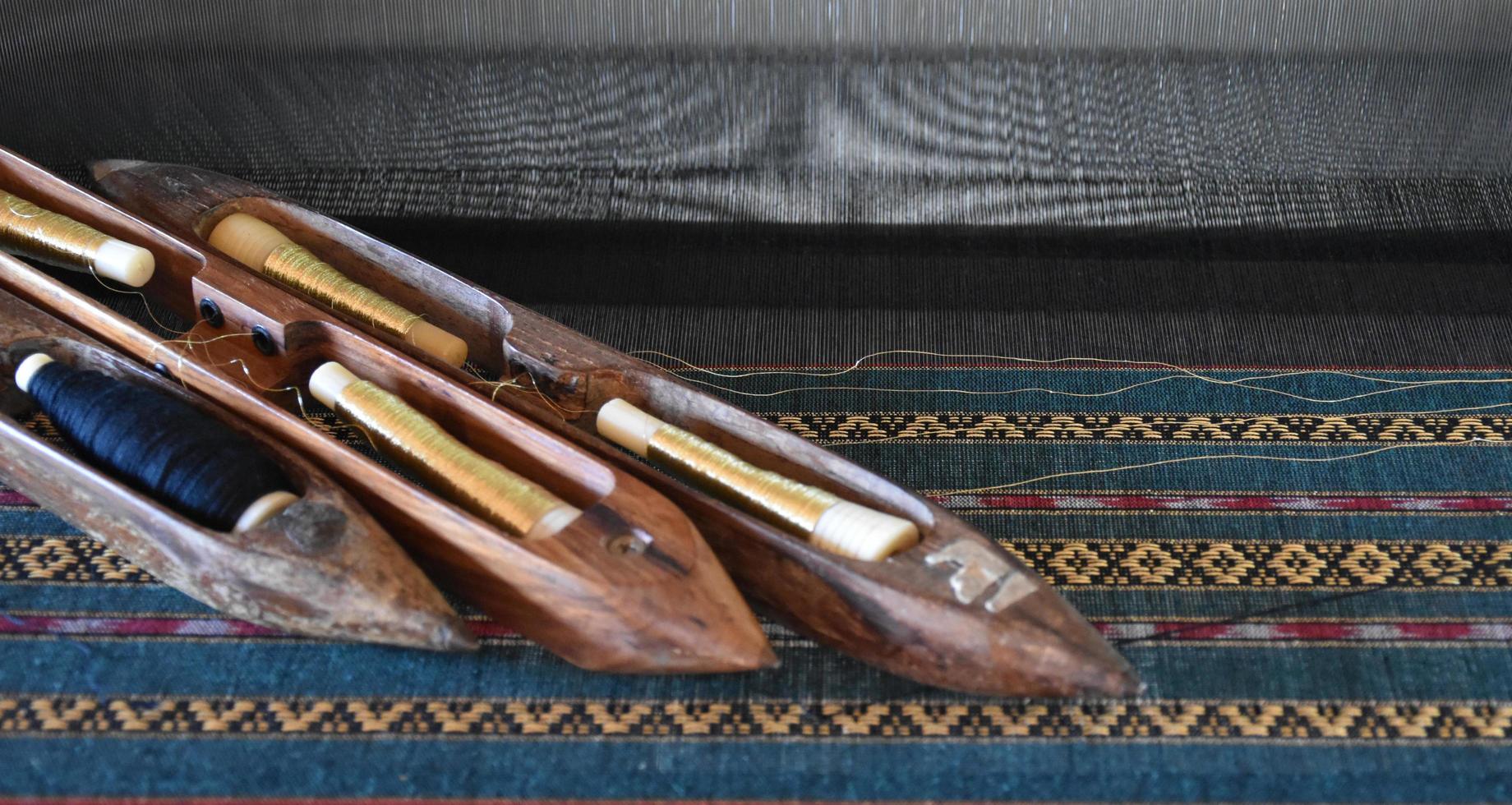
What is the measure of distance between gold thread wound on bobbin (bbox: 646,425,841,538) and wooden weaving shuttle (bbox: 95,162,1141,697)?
0.02 m

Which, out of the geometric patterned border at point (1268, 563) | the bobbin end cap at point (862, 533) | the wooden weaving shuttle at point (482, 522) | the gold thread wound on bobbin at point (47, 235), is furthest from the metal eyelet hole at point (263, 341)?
the geometric patterned border at point (1268, 563)

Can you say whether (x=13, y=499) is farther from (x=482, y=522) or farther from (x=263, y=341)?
(x=482, y=522)

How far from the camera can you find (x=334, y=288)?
1408 millimetres

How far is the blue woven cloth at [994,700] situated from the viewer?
1.09 meters

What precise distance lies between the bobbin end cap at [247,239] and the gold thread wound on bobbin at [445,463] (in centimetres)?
28

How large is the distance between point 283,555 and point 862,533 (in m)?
0.44

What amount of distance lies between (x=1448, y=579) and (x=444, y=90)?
1.24 m

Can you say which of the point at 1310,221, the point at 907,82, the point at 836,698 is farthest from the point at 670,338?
the point at 1310,221

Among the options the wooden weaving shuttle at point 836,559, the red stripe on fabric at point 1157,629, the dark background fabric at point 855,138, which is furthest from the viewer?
the dark background fabric at point 855,138

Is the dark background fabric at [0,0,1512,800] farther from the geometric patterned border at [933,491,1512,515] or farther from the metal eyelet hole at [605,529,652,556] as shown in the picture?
the metal eyelet hole at [605,529,652,556]

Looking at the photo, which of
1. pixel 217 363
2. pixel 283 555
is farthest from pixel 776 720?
pixel 217 363

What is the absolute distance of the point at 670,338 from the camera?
1585 mm

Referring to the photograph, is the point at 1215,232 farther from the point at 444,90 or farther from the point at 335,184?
the point at 335,184

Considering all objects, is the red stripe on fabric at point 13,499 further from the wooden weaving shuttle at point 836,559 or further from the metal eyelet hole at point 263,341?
the wooden weaving shuttle at point 836,559
